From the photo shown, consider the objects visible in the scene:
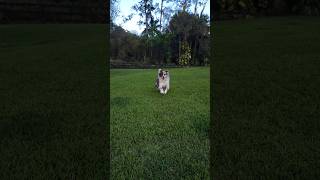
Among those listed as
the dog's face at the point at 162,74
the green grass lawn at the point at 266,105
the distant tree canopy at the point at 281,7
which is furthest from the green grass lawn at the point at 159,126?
the distant tree canopy at the point at 281,7

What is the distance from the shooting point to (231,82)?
15.0 ft

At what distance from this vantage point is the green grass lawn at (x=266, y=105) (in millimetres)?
2750

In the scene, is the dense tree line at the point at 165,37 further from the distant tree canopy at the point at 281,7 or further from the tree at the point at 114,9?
the distant tree canopy at the point at 281,7

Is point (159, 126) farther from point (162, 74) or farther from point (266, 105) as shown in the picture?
point (266, 105)

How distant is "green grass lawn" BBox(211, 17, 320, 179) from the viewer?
2.75 meters

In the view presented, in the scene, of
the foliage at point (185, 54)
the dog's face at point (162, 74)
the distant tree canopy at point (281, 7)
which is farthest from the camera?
the distant tree canopy at point (281, 7)
